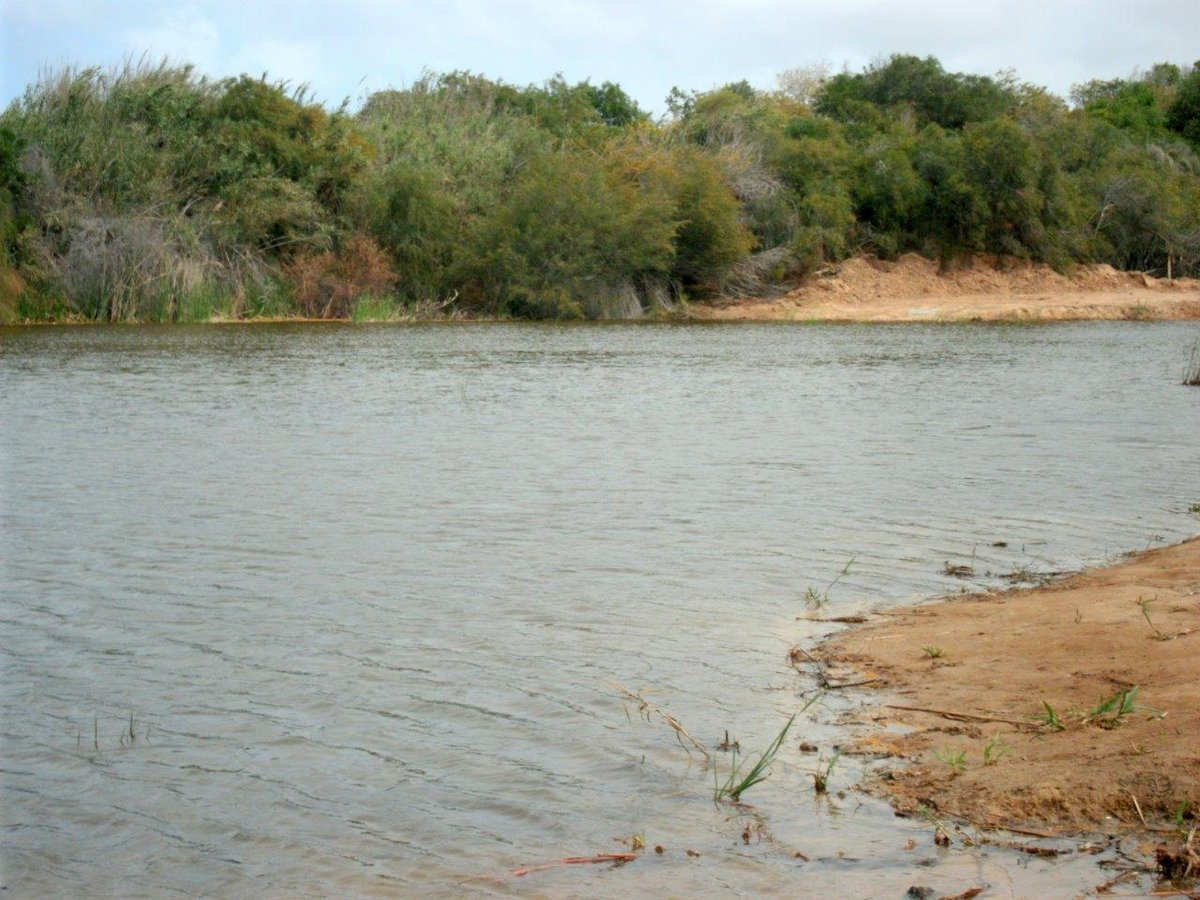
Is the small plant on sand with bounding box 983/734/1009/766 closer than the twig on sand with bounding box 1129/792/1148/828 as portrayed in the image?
No

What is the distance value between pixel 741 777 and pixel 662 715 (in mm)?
662

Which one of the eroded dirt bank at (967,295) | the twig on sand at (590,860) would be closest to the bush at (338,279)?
the eroded dirt bank at (967,295)

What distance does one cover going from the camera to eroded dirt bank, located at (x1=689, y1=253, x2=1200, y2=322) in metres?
46.6

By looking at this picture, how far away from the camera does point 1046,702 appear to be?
5.32 meters

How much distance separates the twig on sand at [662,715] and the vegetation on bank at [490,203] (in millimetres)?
36332

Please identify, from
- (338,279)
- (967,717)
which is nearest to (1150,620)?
(967,717)

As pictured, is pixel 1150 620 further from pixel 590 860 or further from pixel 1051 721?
pixel 590 860

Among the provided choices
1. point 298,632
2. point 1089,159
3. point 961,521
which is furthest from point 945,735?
point 1089,159

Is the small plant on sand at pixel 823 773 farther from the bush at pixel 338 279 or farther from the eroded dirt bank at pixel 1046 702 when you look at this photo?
the bush at pixel 338 279

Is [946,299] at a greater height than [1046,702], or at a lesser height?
greater

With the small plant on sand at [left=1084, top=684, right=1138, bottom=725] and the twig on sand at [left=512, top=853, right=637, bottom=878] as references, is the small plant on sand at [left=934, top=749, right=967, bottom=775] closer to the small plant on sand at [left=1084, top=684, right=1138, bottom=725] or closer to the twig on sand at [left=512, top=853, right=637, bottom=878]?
the small plant on sand at [left=1084, top=684, right=1138, bottom=725]

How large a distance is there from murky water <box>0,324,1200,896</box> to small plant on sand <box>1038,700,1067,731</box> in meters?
0.80

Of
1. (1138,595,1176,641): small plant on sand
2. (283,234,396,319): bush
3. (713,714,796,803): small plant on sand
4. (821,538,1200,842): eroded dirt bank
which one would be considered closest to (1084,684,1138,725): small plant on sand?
(821,538,1200,842): eroded dirt bank

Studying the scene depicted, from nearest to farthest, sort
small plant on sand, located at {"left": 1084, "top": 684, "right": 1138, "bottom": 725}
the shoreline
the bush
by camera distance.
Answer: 1. small plant on sand, located at {"left": 1084, "top": 684, "right": 1138, "bottom": 725}
2. the bush
3. the shoreline
